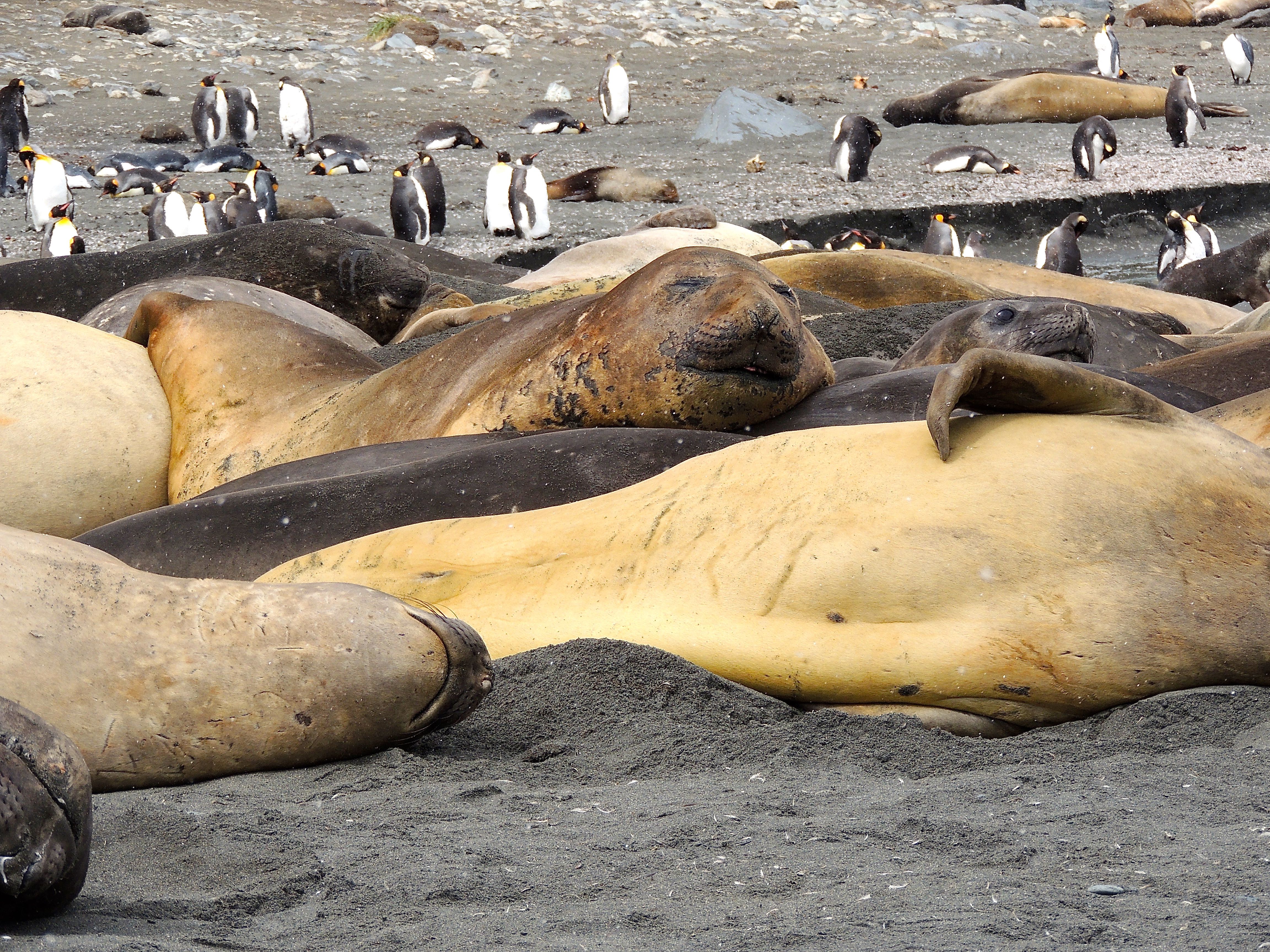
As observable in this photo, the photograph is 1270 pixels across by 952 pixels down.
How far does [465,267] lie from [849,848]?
25.5ft

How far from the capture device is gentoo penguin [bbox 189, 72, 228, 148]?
17375 mm

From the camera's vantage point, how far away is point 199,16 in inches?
883

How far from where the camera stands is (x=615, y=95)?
62.7 feet

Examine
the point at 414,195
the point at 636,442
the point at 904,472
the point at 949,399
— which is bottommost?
the point at 414,195

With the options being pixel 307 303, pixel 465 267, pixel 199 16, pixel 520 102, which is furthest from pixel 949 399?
pixel 199 16

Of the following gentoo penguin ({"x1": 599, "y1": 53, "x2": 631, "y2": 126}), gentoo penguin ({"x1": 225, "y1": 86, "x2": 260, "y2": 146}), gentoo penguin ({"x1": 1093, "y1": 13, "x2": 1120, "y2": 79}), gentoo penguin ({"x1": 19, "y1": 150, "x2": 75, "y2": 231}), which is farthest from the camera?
gentoo penguin ({"x1": 1093, "y1": 13, "x2": 1120, "y2": 79})

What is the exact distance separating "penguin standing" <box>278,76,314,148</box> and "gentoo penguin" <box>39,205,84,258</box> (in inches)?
210

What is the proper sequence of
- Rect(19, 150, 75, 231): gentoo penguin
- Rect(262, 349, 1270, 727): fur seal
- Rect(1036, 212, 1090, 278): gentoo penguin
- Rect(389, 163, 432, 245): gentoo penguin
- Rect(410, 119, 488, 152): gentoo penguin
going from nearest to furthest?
Rect(262, 349, 1270, 727): fur seal → Rect(1036, 212, 1090, 278): gentoo penguin → Rect(389, 163, 432, 245): gentoo penguin → Rect(19, 150, 75, 231): gentoo penguin → Rect(410, 119, 488, 152): gentoo penguin

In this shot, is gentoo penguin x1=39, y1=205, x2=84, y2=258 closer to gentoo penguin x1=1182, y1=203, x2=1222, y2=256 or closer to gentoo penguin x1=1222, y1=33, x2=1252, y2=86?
gentoo penguin x1=1182, y1=203, x2=1222, y2=256

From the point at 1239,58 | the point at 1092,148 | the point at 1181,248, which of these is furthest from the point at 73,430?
the point at 1239,58

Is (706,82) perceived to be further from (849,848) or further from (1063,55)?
(849,848)

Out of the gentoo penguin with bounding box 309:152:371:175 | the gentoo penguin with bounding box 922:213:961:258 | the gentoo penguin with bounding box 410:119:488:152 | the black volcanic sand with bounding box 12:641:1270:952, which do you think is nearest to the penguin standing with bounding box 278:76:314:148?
the gentoo penguin with bounding box 309:152:371:175

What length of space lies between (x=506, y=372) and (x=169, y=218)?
378 inches

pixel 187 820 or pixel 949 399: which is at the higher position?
pixel 949 399
